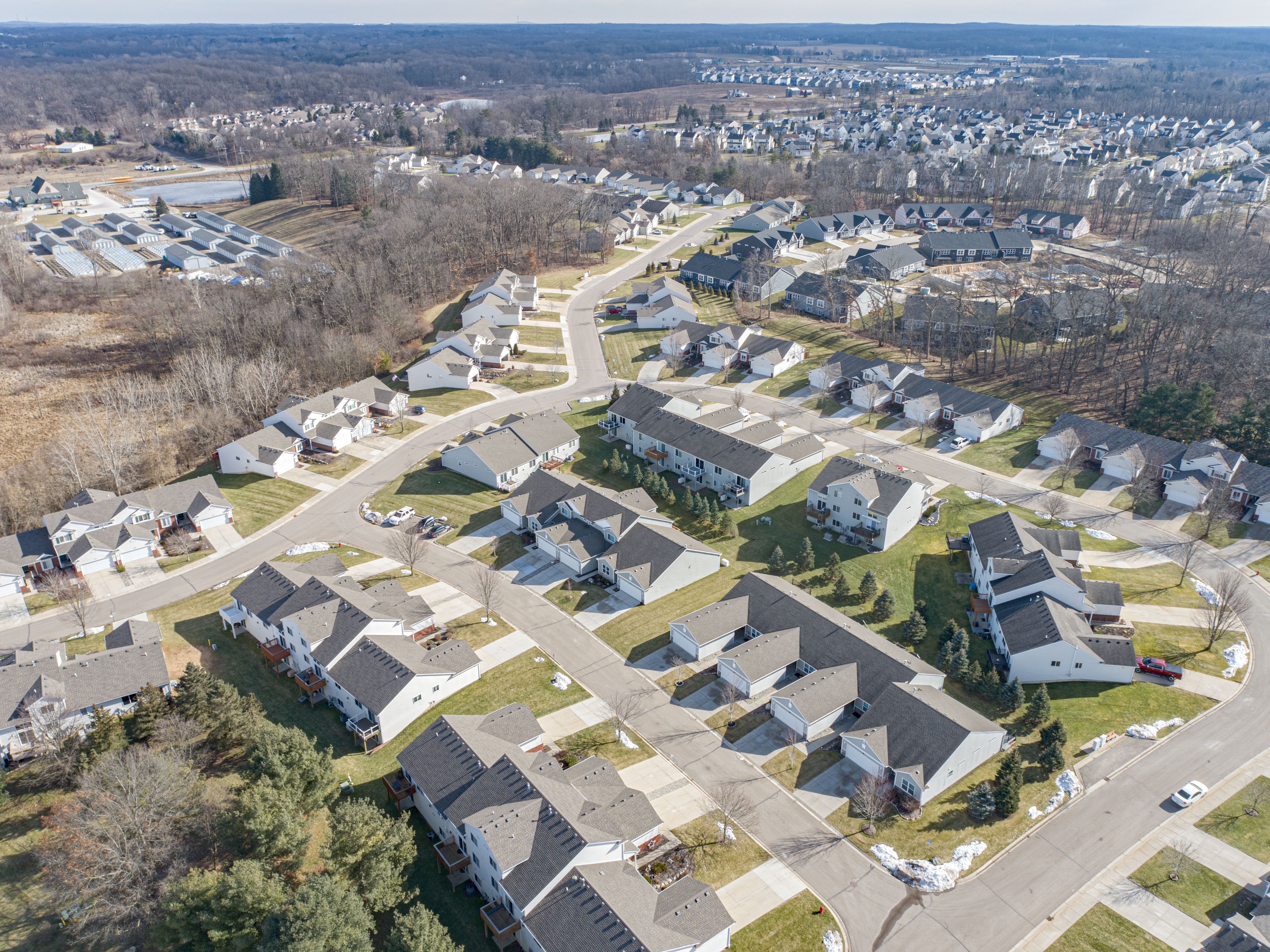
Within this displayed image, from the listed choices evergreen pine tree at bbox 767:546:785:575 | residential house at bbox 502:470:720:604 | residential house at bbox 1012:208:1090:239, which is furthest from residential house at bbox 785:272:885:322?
evergreen pine tree at bbox 767:546:785:575

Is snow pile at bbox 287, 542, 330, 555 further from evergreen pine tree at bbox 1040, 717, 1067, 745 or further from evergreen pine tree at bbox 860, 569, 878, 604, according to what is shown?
evergreen pine tree at bbox 1040, 717, 1067, 745

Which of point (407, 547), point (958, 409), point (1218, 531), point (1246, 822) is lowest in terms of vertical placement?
point (1246, 822)

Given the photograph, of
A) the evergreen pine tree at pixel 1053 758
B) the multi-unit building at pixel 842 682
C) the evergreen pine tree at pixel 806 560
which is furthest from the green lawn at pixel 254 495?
the evergreen pine tree at pixel 1053 758

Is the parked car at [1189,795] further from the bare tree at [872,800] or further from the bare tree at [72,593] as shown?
the bare tree at [72,593]

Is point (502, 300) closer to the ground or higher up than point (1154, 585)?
higher up

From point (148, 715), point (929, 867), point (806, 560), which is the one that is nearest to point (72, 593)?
point (148, 715)

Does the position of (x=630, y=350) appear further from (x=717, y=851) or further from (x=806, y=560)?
(x=717, y=851)
